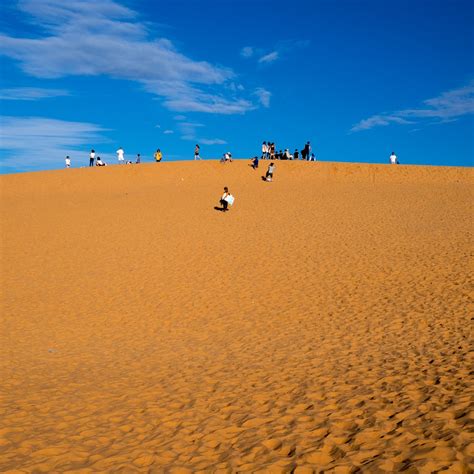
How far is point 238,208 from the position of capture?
1099 inches

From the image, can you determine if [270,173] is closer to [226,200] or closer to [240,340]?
[226,200]

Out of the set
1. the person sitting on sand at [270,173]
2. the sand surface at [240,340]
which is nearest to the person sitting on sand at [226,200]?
the sand surface at [240,340]

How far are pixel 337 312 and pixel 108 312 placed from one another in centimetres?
701

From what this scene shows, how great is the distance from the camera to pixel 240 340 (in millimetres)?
10648

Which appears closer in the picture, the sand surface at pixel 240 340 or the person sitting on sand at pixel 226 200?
the sand surface at pixel 240 340

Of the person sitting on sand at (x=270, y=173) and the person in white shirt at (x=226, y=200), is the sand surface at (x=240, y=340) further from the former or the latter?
the person sitting on sand at (x=270, y=173)

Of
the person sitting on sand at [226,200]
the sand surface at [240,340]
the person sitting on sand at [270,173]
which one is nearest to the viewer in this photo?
the sand surface at [240,340]

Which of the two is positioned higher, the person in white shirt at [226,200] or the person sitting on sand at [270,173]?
the person sitting on sand at [270,173]

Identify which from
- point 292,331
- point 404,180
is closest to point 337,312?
point 292,331

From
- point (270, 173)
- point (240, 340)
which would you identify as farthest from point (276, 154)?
point (240, 340)

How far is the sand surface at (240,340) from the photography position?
226 inches

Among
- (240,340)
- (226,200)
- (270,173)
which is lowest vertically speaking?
(240,340)

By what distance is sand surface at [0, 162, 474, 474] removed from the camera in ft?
18.9

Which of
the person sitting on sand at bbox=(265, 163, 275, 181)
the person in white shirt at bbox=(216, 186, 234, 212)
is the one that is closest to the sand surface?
the person in white shirt at bbox=(216, 186, 234, 212)
